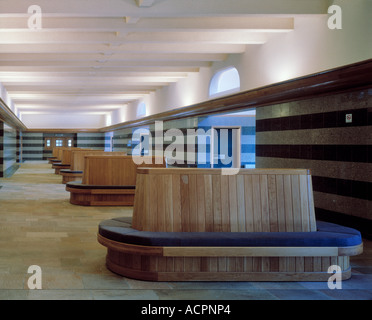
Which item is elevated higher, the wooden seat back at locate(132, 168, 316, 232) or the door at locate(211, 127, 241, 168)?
the door at locate(211, 127, 241, 168)

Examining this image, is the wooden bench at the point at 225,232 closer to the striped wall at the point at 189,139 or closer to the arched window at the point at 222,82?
the arched window at the point at 222,82

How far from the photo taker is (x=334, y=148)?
755 centimetres

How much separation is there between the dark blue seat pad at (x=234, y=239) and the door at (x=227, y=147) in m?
10.2

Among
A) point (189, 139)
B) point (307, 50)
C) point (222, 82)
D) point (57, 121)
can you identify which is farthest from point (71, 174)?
point (57, 121)

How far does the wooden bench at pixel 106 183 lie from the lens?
963cm

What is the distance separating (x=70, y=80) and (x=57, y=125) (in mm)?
17179

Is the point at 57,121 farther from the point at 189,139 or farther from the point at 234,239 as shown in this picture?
the point at 234,239

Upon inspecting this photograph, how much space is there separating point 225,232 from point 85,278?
1.33 metres

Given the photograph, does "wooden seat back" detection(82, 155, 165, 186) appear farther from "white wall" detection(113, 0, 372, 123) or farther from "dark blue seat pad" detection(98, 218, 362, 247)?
"dark blue seat pad" detection(98, 218, 362, 247)

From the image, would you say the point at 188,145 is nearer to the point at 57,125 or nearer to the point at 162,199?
the point at 162,199

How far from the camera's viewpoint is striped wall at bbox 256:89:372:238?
6.87m

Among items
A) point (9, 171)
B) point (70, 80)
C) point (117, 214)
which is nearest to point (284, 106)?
point (117, 214)

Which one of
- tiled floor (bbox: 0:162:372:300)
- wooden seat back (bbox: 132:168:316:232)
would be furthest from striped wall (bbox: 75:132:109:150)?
wooden seat back (bbox: 132:168:316:232)

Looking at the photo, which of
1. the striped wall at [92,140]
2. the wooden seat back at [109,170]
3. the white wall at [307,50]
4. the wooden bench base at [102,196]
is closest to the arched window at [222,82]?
the white wall at [307,50]
